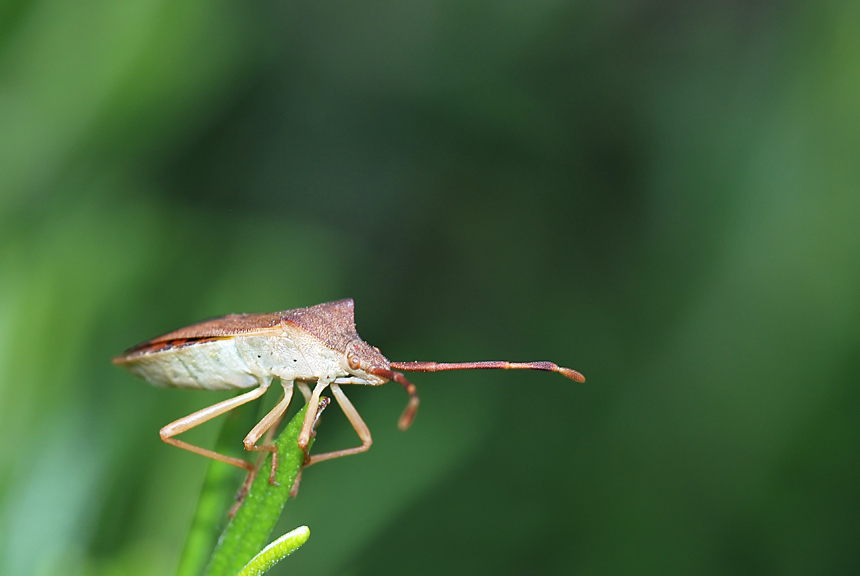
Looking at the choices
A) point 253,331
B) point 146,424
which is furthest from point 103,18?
point 146,424

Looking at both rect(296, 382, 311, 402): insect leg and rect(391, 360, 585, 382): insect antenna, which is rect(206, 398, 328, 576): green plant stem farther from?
rect(296, 382, 311, 402): insect leg

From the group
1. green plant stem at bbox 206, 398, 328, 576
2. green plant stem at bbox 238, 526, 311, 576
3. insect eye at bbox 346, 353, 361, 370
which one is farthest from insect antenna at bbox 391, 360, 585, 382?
green plant stem at bbox 238, 526, 311, 576

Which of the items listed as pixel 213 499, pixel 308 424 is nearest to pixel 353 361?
pixel 308 424

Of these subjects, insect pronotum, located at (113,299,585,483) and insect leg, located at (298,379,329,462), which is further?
insect pronotum, located at (113,299,585,483)

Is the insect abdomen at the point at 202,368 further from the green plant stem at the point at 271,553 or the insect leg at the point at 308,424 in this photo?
the green plant stem at the point at 271,553

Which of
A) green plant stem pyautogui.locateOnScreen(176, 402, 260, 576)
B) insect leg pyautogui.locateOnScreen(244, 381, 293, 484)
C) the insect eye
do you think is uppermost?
the insect eye

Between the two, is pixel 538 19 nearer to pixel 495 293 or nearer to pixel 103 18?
pixel 495 293

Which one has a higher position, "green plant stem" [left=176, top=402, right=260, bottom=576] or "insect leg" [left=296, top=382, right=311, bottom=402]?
"green plant stem" [left=176, top=402, right=260, bottom=576]

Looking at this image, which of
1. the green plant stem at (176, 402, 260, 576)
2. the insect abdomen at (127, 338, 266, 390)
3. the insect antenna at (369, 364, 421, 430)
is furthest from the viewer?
the insect abdomen at (127, 338, 266, 390)
